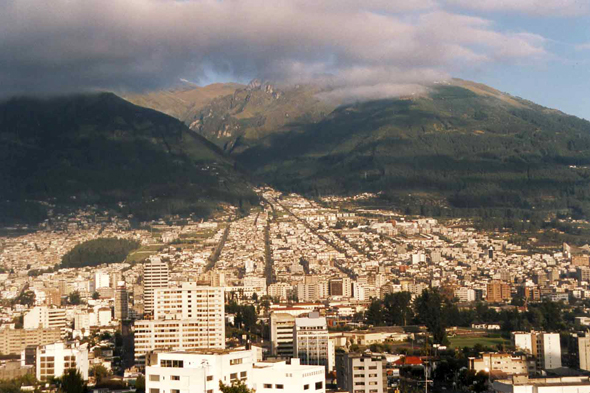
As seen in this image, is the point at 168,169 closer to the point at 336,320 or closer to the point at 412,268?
the point at 412,268

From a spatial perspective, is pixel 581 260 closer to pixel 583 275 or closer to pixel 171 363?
pixel 583 275

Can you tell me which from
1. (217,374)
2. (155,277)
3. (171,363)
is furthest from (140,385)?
(155,277)

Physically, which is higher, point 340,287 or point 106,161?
point 106,161

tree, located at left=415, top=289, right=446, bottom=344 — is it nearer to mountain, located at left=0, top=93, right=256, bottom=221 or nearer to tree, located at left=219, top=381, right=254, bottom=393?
tree, located at left=219, top=381, right=254, bottom=393

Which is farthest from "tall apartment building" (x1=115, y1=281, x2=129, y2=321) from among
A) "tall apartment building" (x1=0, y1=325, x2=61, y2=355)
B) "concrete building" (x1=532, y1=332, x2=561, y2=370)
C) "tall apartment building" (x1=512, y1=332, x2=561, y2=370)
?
"concrete building" (x1=532, y1=332, x2=561, y2=370)

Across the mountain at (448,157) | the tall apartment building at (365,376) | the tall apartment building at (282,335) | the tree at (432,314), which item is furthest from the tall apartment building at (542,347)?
the mountain at (448,157)

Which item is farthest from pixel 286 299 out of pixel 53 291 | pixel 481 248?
pixel 481 248
